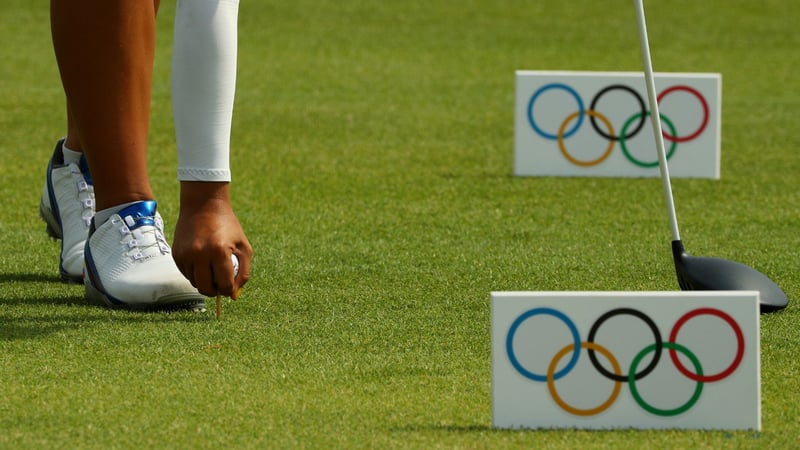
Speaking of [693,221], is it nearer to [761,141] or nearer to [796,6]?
[761,141]

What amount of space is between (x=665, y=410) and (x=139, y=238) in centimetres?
127

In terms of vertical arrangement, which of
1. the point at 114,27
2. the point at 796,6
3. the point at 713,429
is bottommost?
the point at 713,429

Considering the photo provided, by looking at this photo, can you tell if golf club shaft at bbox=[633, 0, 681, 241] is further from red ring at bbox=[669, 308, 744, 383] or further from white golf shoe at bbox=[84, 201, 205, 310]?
white golf shoe at bbox=[84, 201, 205, 310]

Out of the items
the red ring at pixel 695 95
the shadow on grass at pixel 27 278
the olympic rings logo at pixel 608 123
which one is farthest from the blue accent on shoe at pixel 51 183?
the red ring at pixel 695 95

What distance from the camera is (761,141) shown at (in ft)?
19.5

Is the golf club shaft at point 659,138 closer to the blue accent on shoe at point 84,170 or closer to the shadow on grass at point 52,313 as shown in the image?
the shadow on grass at point 52,313

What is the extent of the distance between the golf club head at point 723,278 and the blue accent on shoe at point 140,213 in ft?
3.41

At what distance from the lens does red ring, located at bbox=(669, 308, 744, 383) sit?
1.98m

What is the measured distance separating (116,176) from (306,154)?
257 centimetres

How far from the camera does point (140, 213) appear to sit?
293 cm

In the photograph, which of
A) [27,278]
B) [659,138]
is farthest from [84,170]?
[659,138]

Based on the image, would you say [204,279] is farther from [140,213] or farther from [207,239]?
[140,213]

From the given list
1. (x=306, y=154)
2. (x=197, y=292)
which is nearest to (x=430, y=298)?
(x=197, y=292)

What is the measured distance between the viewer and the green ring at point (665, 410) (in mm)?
2004
